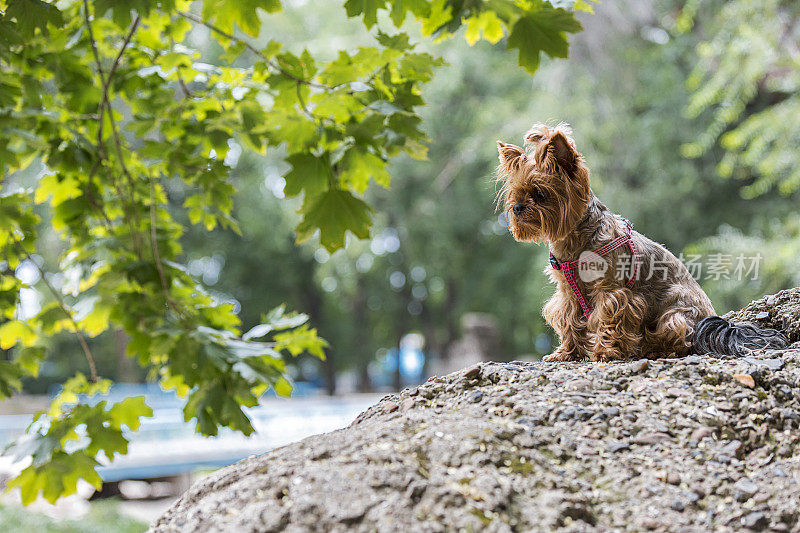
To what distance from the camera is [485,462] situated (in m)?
1.64

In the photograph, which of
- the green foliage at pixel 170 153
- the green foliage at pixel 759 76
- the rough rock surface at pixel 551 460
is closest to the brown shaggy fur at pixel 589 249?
the rough rock surface at pixel 551 460

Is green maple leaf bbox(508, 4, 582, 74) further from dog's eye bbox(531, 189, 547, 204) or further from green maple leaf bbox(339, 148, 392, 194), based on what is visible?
green maple leaf bbox(339, 148, 392, 194)

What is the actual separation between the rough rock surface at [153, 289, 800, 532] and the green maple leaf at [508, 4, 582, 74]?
986 millimetres

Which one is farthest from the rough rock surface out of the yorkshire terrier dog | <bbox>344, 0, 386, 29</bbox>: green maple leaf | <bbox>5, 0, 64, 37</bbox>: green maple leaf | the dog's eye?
<bbox>5, 0, 64, 37</bbox>: green maple leaf

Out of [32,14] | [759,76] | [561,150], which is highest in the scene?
[759,76]

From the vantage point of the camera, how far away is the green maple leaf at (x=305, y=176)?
2412 mm

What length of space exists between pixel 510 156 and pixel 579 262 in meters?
0.43

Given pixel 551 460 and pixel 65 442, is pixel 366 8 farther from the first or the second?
pixel 65 442

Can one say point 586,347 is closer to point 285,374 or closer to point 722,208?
point 285,374

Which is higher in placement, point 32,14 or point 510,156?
point 32,14

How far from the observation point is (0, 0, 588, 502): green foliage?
2.36 m

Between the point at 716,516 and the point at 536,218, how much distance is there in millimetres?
989

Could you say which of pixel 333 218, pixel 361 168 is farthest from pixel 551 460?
pixel 361 168

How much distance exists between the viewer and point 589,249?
2244mm
